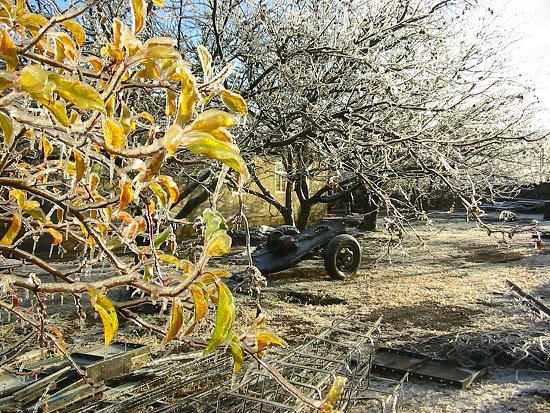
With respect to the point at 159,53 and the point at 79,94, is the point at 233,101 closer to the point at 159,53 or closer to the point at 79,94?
the point at 159,53

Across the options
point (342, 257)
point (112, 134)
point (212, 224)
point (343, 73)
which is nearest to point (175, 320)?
point (212, 224)

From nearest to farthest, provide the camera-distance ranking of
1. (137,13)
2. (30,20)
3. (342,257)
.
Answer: (137,13) < (30,20) < (342,257)

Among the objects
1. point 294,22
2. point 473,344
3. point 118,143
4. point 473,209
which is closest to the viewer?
point 118,143

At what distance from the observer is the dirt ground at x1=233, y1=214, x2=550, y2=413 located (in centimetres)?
486

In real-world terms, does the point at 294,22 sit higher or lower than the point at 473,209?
higher

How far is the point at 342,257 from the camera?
35.8 feet

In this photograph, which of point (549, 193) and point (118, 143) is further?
point (549, 193)

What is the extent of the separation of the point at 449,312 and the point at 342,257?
3.20m

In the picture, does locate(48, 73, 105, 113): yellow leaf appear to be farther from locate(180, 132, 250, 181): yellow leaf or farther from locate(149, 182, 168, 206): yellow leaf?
locate(149, 182, 168, 206): yellow leaf

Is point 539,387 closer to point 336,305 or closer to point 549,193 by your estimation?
point 336,305

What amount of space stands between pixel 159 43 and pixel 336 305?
25.6 ft

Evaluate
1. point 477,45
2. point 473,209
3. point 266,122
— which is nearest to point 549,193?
point 477,45

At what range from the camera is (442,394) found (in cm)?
481

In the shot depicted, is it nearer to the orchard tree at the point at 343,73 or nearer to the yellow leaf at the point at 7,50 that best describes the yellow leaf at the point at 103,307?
the yellow leaf at the point at 7,50
